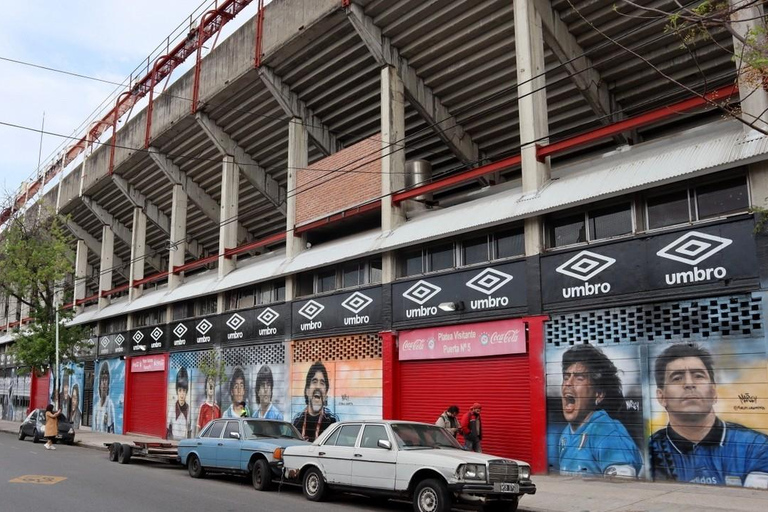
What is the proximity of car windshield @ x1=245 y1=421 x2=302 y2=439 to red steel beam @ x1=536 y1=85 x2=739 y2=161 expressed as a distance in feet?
26.9

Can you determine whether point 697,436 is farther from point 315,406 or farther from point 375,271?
point 315,406

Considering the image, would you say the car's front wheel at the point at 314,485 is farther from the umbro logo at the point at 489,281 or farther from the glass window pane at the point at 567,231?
the glass window pane at the point at 567,231

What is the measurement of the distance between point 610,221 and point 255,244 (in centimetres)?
1371

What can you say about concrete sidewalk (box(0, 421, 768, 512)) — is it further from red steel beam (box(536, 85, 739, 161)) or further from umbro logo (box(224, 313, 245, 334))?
umbro logo (box(224, 313, 245, 334))

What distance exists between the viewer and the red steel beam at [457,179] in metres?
16.7

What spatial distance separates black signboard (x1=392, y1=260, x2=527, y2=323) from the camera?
15.8m

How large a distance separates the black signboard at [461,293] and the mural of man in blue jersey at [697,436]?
3.65m

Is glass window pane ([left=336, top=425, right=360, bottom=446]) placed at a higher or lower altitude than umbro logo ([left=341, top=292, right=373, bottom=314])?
lower

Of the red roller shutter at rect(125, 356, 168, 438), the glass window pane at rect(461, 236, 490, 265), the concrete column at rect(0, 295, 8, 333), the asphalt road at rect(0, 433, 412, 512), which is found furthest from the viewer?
the concrete column at rect(0, 295, 8, 333)

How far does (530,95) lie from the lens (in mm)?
16125

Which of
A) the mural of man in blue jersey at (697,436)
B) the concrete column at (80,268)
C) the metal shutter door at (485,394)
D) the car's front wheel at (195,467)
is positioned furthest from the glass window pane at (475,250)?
the concrete column at (80,268)

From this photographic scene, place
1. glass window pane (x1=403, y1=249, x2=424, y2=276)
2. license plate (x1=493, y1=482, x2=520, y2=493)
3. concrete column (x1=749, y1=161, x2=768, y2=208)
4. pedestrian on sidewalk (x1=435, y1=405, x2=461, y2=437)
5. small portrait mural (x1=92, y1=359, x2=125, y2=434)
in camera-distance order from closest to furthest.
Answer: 1. license plate (x1=493, y1=482, x2=520, y2=493)
2. concrete column (x1=749, y1=161, x2=768, y2=208)
3. pedestrian on sidewalk (x1=435, y1=405, x2=461, y2=437)
4. glass window pane (x1=403, y1=249, x2=424, y2=276)
5. small portrait mural (x1=92, y1=359, x2=125, y2=434)

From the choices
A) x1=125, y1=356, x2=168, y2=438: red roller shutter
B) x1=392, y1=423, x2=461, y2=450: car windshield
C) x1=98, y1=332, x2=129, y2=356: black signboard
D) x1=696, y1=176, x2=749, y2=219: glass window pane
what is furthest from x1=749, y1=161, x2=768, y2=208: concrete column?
x1=98, y1=332, x2=129, y2=356: black signboard

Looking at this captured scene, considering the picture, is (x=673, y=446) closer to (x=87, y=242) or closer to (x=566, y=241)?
(x=566, y=241)
